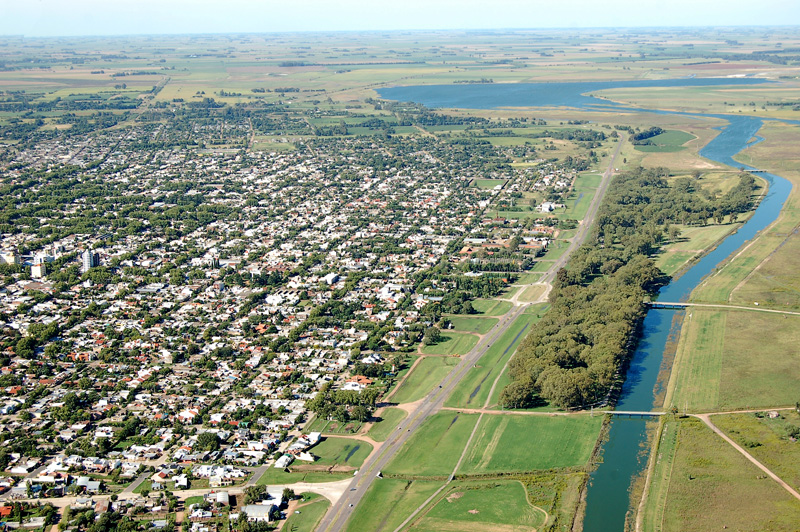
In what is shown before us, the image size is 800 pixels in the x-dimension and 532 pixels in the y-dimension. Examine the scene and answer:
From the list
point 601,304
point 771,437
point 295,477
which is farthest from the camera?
point 601,304

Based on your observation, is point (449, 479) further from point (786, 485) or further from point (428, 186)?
point (428, 186)

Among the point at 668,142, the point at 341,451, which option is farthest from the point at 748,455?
the point at 668,142

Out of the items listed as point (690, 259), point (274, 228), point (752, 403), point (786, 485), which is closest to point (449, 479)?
point (786, 485)

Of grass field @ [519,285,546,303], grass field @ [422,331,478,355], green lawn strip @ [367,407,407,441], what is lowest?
green lawn strip @ [367,407,407,441]

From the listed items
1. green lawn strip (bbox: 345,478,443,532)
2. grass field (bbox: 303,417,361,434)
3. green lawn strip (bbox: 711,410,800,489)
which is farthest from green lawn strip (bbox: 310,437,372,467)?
green lawn strip (bbox: 711,410,800,489)

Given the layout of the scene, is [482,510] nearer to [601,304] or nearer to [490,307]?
[601,304]

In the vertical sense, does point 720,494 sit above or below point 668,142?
below

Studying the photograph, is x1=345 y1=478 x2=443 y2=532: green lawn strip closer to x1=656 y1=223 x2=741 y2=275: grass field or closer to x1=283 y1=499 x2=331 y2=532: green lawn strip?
x1=283 y1=499 x2=331 y2=532: green lawn strip
